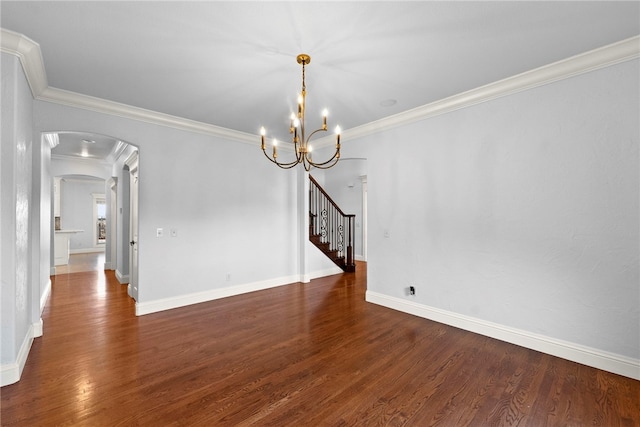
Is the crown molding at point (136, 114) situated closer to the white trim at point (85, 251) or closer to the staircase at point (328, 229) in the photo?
the staircase at point (328, 229)

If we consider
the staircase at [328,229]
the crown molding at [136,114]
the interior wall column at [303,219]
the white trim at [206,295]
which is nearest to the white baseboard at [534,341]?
the interior wall column at [303,219]

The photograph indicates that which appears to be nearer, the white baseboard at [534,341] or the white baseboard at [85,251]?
the white baseboard at [534,341]

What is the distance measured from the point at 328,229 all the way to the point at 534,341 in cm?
455

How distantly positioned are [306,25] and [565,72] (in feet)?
8.34

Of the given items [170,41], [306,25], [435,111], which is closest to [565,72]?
[435,111]

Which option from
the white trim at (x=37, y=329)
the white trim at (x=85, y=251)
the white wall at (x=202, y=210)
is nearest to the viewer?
the white trim at (x=37, y=329)

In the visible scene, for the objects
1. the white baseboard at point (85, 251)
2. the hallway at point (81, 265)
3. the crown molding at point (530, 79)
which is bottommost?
the hallway at point (81, 265)

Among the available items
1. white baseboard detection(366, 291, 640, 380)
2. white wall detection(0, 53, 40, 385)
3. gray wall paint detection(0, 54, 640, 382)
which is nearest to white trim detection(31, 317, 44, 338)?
gray wall paint detection(0, 54, 640, 382)

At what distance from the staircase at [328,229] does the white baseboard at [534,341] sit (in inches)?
100.0

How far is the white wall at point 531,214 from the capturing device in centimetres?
256

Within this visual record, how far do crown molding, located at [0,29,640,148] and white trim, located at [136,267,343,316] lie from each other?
2.57 m

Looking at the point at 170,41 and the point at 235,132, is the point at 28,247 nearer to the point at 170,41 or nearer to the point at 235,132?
the point at 170,41

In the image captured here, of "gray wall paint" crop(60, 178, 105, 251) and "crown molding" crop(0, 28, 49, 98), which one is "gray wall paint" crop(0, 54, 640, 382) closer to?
"crown molding" crop(0, 28, 49, 98)

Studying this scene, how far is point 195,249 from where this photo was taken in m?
4.59
